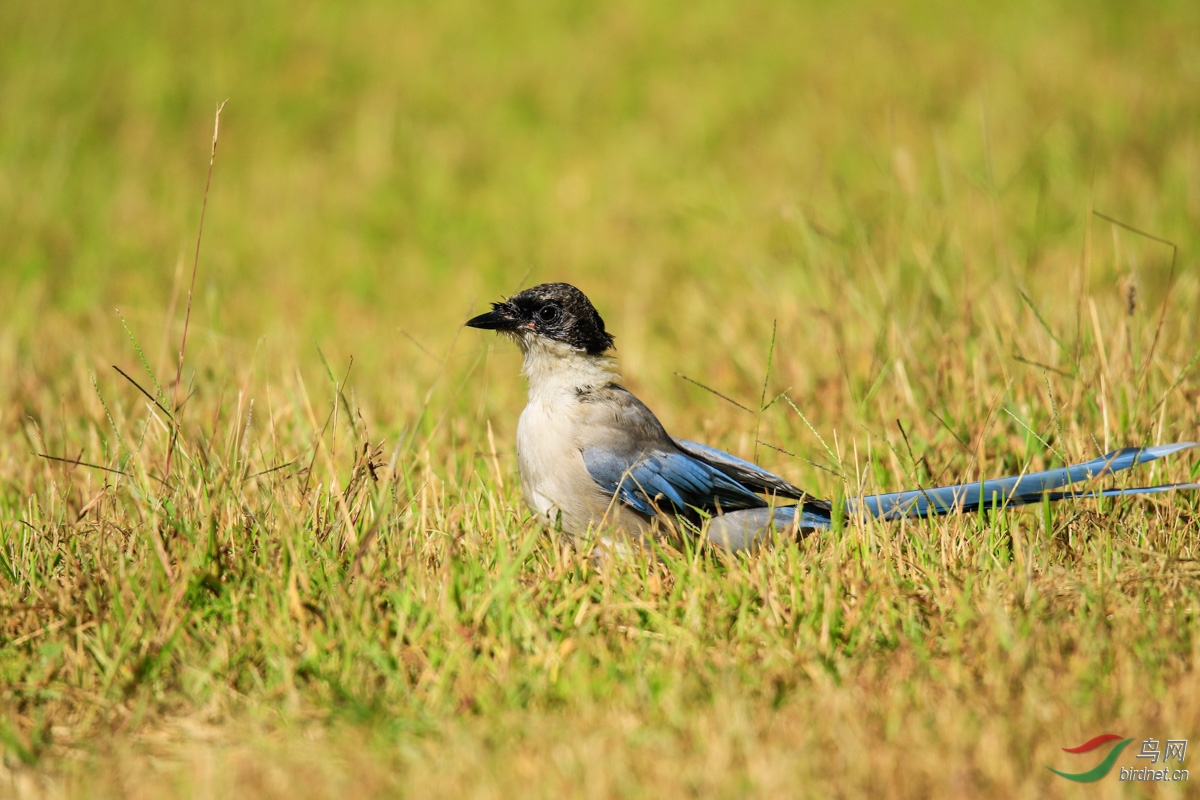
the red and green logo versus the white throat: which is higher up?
the white throat

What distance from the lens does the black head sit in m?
3.79

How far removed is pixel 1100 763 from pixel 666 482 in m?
1.66

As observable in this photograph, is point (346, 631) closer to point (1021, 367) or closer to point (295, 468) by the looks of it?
point (295, 468)

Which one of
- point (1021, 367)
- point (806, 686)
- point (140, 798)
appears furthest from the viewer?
point (1021, 367)

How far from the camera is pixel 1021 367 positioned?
4.45 meters

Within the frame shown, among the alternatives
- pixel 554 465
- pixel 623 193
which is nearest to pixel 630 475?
pixel 554 465

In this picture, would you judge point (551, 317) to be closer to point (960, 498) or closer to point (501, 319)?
point (501, 319)

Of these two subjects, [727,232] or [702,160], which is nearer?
[727,232]

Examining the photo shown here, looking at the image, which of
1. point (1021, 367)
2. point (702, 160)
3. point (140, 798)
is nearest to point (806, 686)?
point (140, 798)

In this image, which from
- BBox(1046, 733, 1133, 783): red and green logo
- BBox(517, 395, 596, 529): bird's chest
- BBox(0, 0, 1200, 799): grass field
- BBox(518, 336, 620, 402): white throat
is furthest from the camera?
BBox(518, 336, 620, 402): white throat

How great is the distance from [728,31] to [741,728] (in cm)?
1040

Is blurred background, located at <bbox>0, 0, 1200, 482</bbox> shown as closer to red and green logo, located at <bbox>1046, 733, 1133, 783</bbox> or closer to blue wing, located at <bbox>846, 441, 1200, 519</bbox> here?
blue wing, located at <bbox>846, 441, 1200, 519</bbox>

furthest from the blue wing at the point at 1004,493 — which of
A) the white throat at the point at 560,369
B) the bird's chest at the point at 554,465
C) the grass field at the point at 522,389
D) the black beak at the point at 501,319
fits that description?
the black beak at the point at 501,319

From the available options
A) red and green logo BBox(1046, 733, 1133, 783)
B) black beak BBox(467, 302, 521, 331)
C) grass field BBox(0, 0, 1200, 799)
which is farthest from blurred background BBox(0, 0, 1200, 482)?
red and green logo BBox(1046, 733, 1133, 783)
